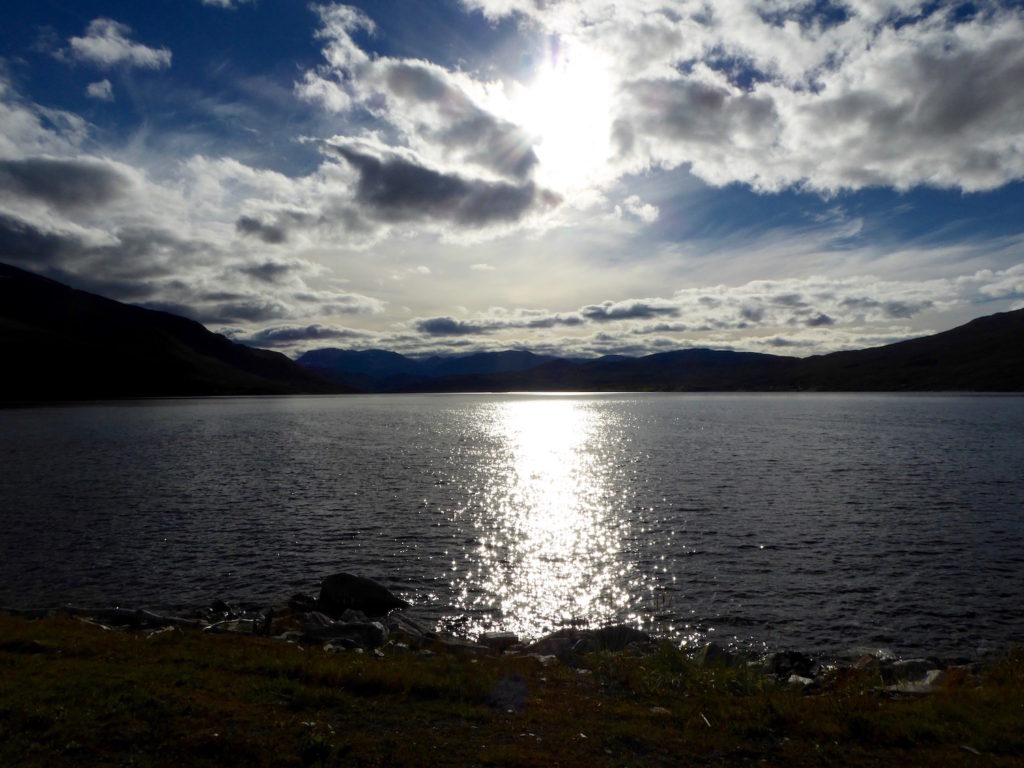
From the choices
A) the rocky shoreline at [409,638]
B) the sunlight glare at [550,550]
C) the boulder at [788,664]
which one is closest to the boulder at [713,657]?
the rocky shoreline at [409,638]

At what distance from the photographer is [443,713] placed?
16.0 m

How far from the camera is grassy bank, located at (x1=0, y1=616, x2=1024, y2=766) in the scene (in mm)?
13461

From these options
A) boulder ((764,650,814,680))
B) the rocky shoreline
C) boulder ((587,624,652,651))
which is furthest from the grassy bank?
boulder ((587,624,652,651))

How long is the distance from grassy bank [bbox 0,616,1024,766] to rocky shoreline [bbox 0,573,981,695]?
5.72 feet

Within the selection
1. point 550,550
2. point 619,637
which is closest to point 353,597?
point 619,637

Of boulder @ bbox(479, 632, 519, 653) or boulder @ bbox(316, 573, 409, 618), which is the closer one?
boulder @ bbox(479, 632, 519, 653)

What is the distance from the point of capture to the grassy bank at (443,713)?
13461mm

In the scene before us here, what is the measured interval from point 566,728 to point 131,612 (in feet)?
72.4

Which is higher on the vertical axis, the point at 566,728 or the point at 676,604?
the point at 566,728

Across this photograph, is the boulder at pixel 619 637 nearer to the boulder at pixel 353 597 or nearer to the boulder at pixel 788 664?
the boulder at pixel 788 664

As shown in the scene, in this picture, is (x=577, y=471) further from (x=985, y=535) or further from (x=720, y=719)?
(x=720, y=719)

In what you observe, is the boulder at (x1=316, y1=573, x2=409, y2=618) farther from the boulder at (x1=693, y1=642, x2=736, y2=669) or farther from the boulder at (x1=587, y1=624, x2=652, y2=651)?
the boulder at (x1=693, y1=642, x2=736, y2=669)

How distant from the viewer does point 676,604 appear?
104 feet

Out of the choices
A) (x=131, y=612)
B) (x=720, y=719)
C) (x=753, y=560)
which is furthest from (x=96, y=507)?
(x=720, y=719)
